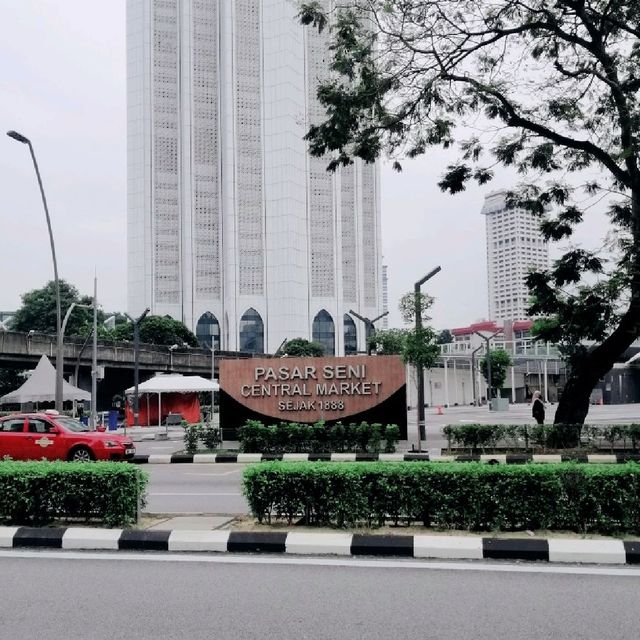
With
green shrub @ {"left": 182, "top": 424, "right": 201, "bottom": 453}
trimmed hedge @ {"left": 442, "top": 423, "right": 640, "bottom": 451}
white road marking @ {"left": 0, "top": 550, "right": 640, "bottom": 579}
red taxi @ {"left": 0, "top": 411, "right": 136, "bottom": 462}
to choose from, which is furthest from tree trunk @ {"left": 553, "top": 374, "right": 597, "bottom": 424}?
white road marking @ {"left": 0, "top": 550, "right": 640, "bottom": 579}

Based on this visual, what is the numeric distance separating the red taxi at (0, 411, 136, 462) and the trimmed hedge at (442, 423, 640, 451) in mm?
8771

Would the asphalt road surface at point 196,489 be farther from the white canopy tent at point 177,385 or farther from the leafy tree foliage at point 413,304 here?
the white canopy tent at point 177,385

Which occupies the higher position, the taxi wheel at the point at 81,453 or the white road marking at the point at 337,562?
the taxi wheel at the point at 81,453

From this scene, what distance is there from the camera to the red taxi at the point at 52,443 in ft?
59.7

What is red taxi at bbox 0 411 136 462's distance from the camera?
59.7ft

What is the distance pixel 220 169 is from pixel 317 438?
101 m

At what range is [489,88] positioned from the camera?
56.6 ft

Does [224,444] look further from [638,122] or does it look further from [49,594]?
[49,594]

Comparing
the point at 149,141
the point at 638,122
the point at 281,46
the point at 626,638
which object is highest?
the point at 281,46

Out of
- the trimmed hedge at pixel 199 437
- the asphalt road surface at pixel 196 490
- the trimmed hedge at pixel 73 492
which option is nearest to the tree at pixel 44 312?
the trimmed hedge at pixel 199 437

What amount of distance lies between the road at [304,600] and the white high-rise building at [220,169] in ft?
356

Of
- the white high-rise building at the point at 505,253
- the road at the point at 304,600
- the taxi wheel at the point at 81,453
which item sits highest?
the white high-rise building at the point at 505,253

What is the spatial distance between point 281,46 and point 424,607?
119 meters

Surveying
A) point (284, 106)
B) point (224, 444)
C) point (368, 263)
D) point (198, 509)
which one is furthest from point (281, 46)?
point (198, 509)
